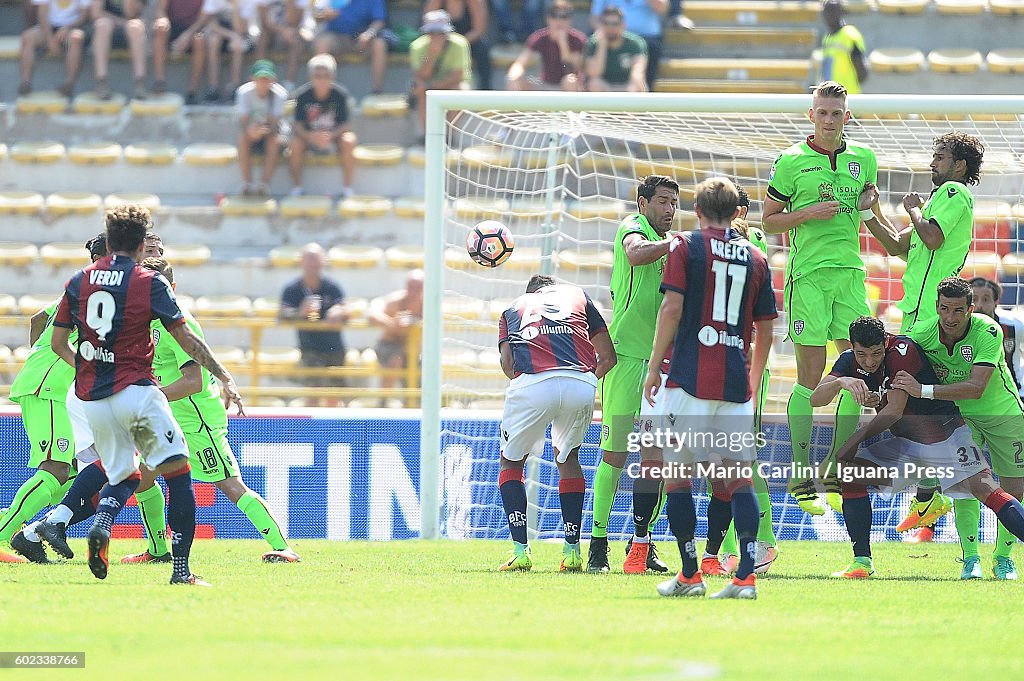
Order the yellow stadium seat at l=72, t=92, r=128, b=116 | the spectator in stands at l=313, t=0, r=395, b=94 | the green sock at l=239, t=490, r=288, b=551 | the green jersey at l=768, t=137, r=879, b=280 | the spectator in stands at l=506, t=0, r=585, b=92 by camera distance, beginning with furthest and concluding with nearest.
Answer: the yellow stadium seat at l=72, t=92, r=128, b=116 < the spectator in stands at l=313, t=0, r=395, b=94 < the spectator in stands at l=506, t=0, r=585, b=92 < the green sock at l=239, t=490, r=288, b=551 < the green jersey at l=768, t=137, r=879, b=280

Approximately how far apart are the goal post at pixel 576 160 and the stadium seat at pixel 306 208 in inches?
118

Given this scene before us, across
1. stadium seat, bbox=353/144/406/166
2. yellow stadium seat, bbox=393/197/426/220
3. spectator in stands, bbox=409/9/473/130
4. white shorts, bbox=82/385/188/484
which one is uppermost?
spectator in stands, bbox=409/9/473/130

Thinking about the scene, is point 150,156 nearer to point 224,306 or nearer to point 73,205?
point 73,205

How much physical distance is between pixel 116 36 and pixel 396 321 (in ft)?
20.8

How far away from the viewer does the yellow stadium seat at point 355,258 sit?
15.4 metres

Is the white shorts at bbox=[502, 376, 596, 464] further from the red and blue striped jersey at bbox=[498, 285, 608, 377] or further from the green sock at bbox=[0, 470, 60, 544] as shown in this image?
the green sock at bbox=[0, 470, 60, 544]

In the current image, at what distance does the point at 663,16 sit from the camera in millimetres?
17328

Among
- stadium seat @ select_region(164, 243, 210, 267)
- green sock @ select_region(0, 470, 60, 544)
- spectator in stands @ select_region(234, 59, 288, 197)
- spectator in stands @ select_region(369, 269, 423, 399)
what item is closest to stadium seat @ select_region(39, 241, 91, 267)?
stadium seat @ select_region(164, 243, 210, 267)

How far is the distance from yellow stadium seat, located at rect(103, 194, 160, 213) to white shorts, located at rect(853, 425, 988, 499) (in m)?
9.98

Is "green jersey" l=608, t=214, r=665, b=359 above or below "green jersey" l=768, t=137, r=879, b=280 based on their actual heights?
below

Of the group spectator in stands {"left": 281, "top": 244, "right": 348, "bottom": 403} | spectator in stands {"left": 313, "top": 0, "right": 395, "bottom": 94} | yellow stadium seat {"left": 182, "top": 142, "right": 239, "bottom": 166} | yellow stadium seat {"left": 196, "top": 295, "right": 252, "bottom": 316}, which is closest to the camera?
spectator in stands {"left": 281, "top": 244, "right": 348, "bottom": 403}

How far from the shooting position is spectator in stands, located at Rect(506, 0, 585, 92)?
16.3m

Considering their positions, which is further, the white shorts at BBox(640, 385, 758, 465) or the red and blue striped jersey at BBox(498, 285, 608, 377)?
the red and blue striped jersey at BBox(498, 285, 608, 377)

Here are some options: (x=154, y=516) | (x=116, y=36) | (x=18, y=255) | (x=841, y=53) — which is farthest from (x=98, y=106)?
(x=154, y=516)
